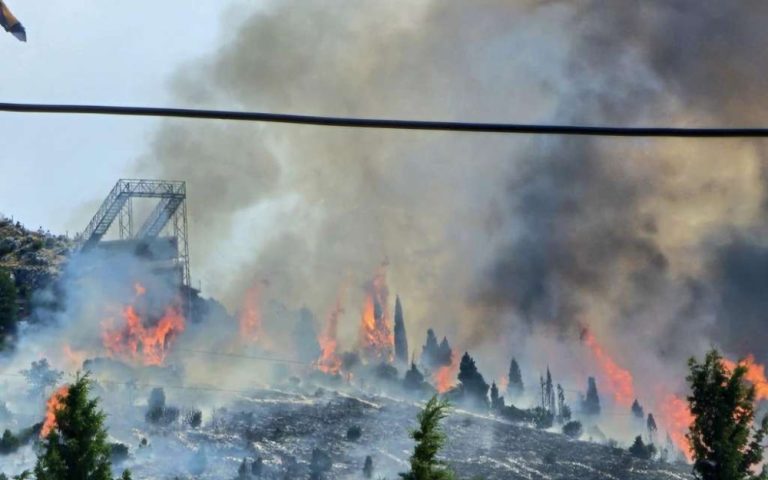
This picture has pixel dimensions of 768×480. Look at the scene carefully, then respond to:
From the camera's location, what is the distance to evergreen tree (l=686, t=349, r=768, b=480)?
26516 mm

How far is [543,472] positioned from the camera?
193 feet

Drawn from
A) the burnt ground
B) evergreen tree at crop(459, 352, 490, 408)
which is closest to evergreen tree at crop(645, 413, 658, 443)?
the burnt ground

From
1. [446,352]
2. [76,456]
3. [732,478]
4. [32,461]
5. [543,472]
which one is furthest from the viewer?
[446,352]

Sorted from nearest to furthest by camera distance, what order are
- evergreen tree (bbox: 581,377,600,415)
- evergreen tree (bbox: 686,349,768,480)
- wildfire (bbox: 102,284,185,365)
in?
evergreen tree (bbox: 686,349,768,480) < wildfire (bbox: 102,284,185,365) < evergreen tree (bbox: 581,377,600,415)

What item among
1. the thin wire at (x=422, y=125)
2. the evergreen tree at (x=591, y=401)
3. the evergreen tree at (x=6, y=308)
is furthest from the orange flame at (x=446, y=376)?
the thin wire at (x=422, y=125)

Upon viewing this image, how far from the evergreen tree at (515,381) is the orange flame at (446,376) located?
11.9ft

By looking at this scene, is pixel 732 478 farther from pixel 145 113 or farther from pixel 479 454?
pixel 479 454

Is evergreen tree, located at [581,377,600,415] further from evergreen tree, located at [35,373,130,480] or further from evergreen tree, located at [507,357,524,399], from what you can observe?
evergreen tree, located at [35,373,130,480]

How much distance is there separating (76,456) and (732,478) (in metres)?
15.3

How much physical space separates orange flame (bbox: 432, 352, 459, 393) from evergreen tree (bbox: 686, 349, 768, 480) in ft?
144

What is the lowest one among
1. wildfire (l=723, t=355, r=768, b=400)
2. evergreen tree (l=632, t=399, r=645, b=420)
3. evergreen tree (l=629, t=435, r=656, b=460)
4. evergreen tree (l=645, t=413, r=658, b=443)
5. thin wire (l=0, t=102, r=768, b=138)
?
evergreen tree (l=629, t=435, r=656, b=460)

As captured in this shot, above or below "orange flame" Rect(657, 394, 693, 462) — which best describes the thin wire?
above

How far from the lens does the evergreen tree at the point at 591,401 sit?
7050 cm

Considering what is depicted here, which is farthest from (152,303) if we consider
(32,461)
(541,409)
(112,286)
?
(541,409)
